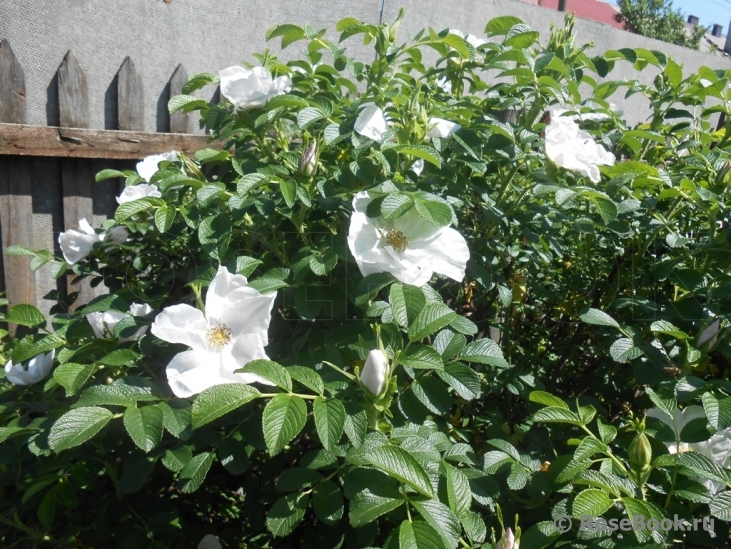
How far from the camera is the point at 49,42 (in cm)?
285

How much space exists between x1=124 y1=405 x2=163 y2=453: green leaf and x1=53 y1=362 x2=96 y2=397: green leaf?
Result: 16cm

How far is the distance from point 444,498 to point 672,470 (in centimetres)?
45

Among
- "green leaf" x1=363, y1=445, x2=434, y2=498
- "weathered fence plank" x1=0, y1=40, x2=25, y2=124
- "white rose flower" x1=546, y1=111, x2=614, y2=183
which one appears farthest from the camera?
"weathered fence plank" x1=0, y1=40, x2=25, y2=124

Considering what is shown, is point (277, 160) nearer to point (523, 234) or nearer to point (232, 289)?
point (232, 289)

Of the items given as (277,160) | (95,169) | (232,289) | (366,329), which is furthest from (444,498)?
(95,169)

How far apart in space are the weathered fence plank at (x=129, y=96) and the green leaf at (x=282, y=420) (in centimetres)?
235

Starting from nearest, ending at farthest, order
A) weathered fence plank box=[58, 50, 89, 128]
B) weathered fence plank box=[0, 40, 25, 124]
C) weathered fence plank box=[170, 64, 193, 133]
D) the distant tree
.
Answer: weathered fence plank box=[0, 40, 25, 124] → weathered fence plank box=[58, 50, 89, 128] → weathered fence plank box=[170, 64, 193, 133] → the distant tree

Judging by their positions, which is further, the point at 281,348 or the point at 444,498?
the point at 281,348

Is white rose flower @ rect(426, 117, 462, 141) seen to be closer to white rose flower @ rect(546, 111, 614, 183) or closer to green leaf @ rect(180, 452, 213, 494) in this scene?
white rose flower @ rect(546, 111, 614, 183)

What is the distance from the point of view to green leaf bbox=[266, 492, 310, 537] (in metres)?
1.06

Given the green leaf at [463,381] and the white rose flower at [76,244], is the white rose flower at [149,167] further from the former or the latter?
the green leaf at [463,381]

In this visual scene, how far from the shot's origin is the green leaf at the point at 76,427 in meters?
1.02

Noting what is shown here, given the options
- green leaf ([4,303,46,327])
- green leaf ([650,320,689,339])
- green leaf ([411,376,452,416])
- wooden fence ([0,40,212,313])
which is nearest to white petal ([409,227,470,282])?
green leaf ([411,376,452,416])

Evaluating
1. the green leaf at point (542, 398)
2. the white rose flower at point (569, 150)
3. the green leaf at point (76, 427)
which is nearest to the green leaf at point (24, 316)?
the green leaf at point (76, 427)
